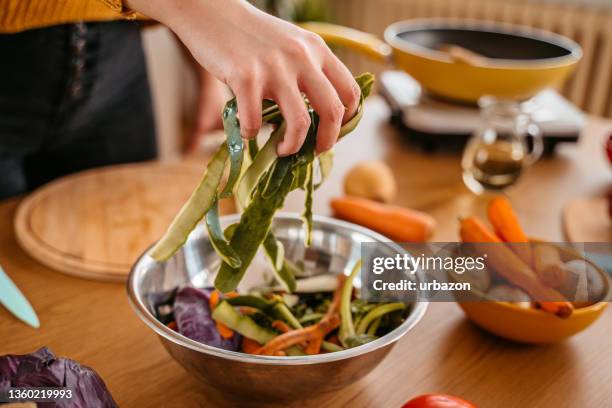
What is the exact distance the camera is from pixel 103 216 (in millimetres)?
1097

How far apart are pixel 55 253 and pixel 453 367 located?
0.57 meters

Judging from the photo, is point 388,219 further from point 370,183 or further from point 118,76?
point 118,76

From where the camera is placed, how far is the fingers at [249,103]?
57 centimetres

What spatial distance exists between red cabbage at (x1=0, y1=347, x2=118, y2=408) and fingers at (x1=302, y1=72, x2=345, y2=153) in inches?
11.6

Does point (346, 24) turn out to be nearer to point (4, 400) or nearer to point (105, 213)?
point (105, 213)

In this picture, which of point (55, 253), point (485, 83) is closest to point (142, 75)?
point (55, 253)

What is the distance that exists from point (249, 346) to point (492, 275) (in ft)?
1.01

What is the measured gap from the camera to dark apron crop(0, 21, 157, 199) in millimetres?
1136

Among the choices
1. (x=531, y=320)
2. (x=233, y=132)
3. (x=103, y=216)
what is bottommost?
(x=103, y=216)

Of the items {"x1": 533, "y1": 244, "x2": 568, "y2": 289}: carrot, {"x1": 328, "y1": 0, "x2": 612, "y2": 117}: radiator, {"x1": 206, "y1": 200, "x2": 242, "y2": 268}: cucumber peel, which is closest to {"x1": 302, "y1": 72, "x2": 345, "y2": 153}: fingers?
{"x1": 206, "y1": 200, "x2": 242, "y2": 268}: cucumber peel

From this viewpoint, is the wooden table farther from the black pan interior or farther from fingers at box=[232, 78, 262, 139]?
the black pan interior

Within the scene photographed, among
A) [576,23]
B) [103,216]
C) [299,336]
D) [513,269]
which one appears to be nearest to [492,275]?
[513,269]

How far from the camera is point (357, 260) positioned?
853 millimetres

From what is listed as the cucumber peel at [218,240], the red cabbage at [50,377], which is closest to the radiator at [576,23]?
the cucumber peel at [218,240]
